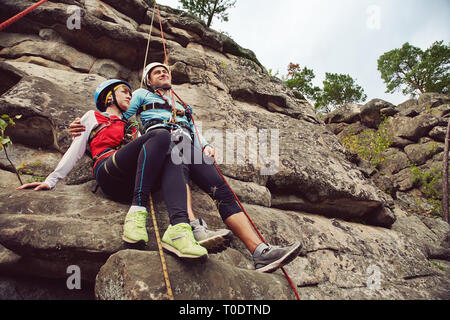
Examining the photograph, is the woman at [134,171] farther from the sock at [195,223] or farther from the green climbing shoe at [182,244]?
the sock at [195,223]

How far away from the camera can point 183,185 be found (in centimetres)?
235

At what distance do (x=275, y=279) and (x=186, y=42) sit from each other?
815 centimetres

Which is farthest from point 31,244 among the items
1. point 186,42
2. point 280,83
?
point 280,83

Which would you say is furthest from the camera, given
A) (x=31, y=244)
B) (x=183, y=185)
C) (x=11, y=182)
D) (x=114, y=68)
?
(x=114, y=68)

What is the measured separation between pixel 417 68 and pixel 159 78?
28091 millimetres

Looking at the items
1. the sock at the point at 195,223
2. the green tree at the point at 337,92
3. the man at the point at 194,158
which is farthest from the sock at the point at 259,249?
the green tree at the point at 337,92

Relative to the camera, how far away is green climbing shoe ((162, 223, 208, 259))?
1.81 m

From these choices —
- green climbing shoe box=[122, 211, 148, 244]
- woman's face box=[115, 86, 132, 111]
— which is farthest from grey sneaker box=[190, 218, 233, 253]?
woman's face box=[115, 86, 132, 111]

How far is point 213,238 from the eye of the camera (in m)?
2.01

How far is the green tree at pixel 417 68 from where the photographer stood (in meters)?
20.7

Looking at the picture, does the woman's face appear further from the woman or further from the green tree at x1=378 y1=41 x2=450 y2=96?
the green tree at x1=378 y1=41 x2=450 y2=96

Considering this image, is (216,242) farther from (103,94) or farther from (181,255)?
(103,94)
